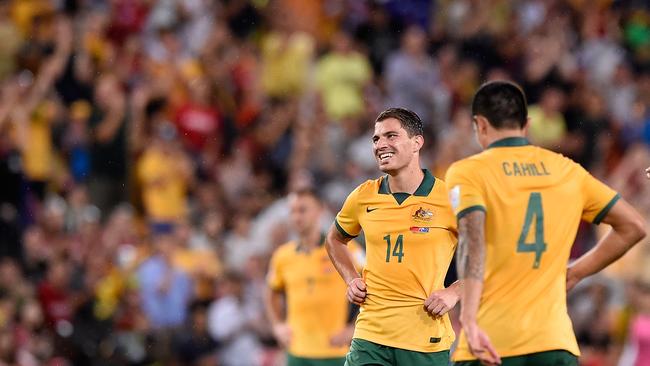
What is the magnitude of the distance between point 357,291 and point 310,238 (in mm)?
3244

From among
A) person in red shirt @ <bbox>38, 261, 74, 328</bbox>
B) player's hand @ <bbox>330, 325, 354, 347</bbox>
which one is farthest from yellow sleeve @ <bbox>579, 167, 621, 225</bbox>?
person in red shirt @ <bbox>38, 261, 74, 328</bbox>

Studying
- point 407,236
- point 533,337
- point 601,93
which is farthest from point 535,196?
point 601,93

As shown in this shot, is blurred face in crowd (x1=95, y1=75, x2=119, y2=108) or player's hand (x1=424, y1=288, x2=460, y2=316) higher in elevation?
blurred face in crowd (x1=95, y1=75, x2=119, y2=108)

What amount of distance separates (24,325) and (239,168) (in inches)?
159

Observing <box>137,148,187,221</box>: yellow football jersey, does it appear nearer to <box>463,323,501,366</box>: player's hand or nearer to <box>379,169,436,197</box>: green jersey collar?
<box>379,169,436,197</box>: green jersey collar

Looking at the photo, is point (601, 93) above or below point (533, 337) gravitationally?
above

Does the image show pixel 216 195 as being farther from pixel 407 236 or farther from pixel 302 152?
pixel 407 236

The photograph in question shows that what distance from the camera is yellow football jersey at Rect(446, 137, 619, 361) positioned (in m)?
6.01

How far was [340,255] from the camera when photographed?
7938mm

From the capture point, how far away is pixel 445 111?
1783 cm

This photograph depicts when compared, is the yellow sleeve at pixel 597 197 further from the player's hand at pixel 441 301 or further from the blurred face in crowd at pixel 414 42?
the blurred face in crowd at pixel 414 42

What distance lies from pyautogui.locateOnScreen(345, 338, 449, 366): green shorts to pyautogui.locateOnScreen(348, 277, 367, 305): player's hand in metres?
0.27

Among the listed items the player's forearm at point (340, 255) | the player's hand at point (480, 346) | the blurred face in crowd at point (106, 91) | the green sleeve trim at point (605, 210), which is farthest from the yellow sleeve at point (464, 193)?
the blurred face in crowd at point (106, 91)

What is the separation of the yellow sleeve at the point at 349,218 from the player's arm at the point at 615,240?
65.2 inches
